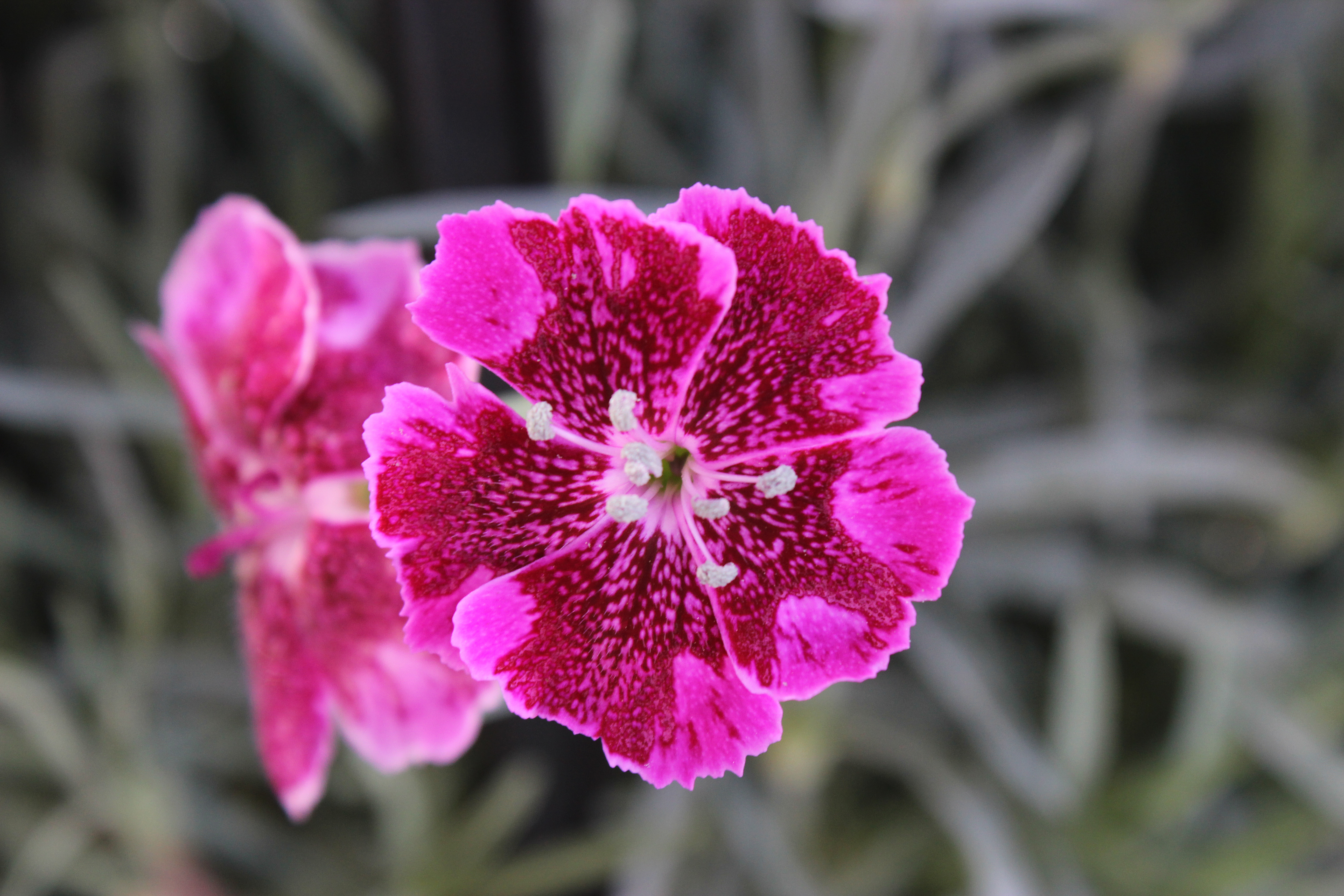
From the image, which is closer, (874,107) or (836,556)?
(836,556)

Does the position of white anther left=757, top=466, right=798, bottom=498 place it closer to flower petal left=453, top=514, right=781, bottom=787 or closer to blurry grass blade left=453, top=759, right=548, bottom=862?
flower petal left=453, top=514, right=781, bottom=787

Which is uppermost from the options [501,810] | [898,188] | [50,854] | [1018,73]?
[1018,73]

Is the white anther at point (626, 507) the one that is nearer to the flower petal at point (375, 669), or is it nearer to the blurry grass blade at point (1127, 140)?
the flower petal at point (375, 669)

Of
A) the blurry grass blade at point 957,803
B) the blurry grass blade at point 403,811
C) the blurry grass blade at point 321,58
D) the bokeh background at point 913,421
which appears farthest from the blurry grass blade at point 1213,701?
the blurry grass blade at point 321,58

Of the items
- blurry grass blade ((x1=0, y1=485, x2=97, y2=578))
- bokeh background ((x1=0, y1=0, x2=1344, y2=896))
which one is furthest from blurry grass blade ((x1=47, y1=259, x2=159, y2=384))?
blurry grass blade ((x1=0, y1=485, x2=97, y2=578))

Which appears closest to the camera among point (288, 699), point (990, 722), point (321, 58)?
point (288, 699)

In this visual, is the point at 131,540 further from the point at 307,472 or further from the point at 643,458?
the point at 643,458

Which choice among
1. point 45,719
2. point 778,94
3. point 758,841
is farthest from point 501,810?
point 778,94

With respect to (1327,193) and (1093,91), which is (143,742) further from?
(1327,193)
